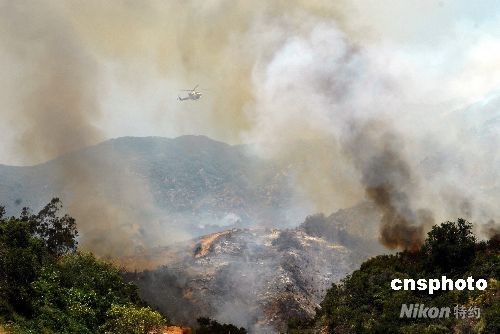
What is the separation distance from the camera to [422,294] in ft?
112

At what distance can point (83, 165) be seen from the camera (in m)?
187

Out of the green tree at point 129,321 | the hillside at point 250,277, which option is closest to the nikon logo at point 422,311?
the green tree at point 129,321

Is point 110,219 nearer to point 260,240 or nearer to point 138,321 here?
point 260,240

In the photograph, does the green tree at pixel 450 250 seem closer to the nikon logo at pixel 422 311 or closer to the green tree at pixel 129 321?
the nikon logo at pixel 422 311

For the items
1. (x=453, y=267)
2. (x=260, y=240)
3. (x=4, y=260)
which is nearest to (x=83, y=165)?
(x=260, y=240)

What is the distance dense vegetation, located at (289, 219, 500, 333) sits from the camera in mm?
28016

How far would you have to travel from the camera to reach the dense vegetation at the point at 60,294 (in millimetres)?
35438

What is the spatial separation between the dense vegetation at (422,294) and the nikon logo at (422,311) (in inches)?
10.7

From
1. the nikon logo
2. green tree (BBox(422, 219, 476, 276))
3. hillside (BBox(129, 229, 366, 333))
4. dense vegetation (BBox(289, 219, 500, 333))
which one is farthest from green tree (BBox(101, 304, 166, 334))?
hillside (BBox(129, 229, 366, 333))

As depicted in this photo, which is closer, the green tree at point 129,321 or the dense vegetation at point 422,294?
the dense vegetation at point 422,294

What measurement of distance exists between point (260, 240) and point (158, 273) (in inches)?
808

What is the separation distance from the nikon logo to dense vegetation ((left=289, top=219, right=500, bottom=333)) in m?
0.27

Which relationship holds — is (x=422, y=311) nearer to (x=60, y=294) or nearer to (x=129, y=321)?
(x=129, y=321)

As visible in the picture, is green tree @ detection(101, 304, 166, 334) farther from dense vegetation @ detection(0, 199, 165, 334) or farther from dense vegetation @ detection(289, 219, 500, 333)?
dense vegetation @ detection(289, 219, 500, 333)
